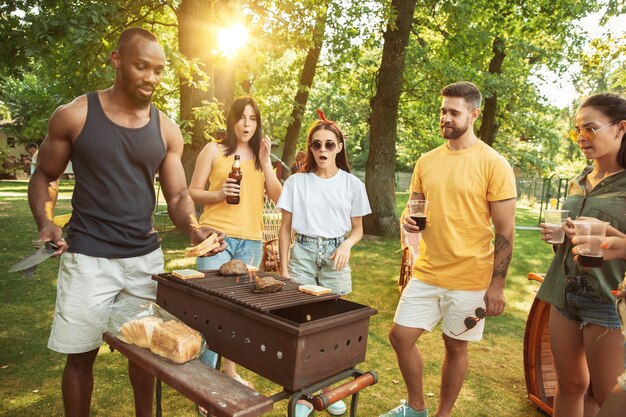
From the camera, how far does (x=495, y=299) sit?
3.19 m

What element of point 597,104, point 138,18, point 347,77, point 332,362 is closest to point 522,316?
point 597,104

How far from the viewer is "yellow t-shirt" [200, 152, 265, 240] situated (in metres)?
3.76

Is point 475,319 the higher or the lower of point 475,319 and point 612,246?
the lower

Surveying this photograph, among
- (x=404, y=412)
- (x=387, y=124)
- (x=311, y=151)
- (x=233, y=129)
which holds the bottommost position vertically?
(x=404, y=412)

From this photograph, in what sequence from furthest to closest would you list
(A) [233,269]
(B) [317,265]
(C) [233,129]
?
1. (C) [233,129]
2. (B) [317,265]
3. (A) [233,269]

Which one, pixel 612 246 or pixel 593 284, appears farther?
pixel 593 284

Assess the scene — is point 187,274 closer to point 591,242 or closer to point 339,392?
point 339,392

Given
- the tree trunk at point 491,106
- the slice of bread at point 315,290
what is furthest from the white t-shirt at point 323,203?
the tree trunk at point 491,106

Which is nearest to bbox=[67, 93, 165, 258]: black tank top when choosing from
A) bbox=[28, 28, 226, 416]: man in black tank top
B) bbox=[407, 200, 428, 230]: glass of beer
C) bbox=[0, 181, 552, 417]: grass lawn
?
bbox=[28, 28, 226, 416]: man in black tank top

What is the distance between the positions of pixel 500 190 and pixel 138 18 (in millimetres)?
9026

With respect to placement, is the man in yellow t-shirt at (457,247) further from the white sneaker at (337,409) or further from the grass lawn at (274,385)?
the grass lawn at (274,385)

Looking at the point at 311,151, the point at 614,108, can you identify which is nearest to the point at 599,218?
the point at 614,108

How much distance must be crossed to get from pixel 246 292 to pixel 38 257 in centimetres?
110

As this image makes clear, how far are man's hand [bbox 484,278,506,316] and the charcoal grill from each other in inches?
49.4
